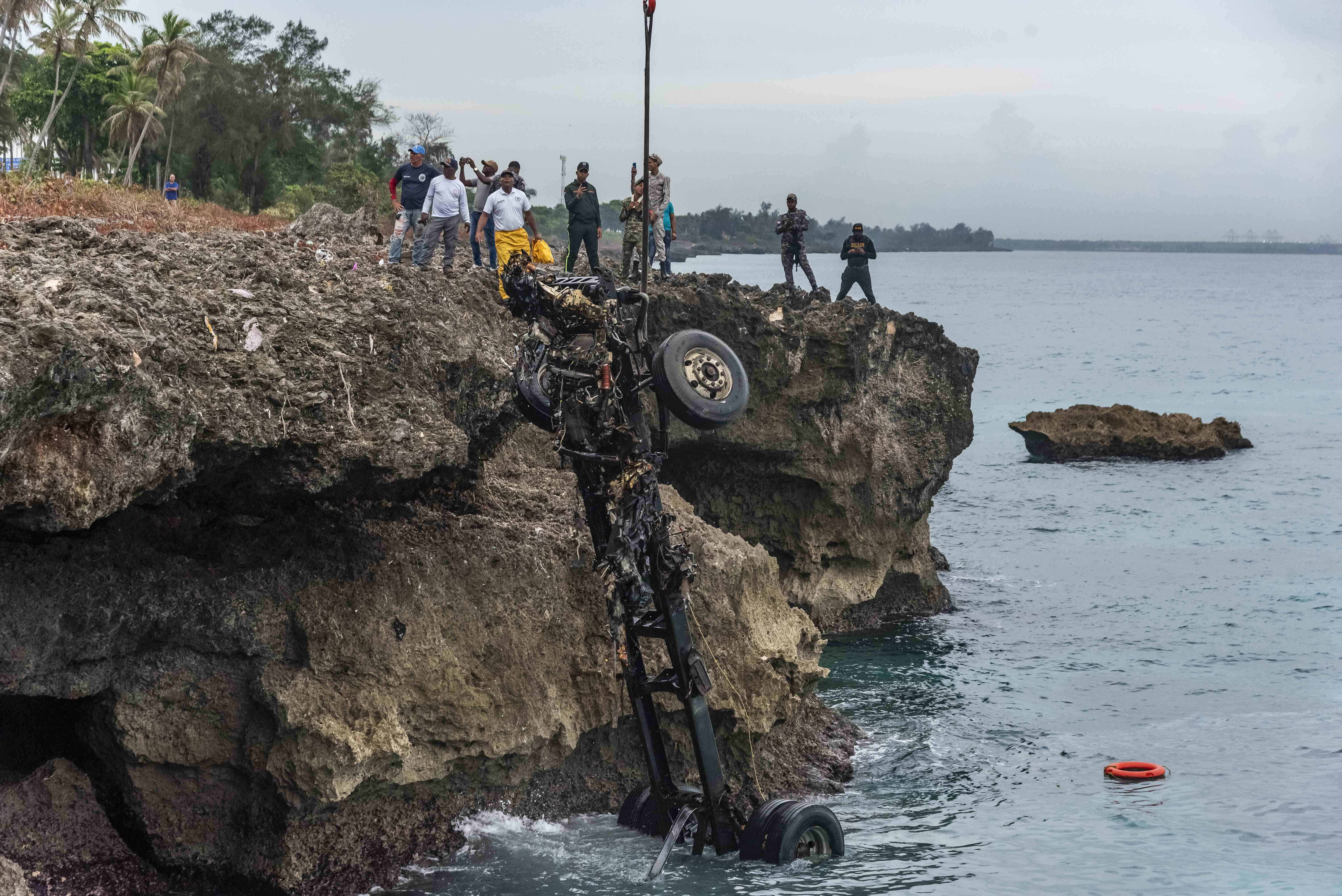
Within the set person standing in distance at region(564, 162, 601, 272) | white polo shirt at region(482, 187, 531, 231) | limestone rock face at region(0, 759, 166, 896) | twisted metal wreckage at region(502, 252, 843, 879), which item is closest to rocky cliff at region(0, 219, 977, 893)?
limestone rock face at region(0, 759, 166, 896)

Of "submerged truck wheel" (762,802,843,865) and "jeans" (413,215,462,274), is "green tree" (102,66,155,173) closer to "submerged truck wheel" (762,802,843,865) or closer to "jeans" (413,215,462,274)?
"jeans" (413,215,462,274)

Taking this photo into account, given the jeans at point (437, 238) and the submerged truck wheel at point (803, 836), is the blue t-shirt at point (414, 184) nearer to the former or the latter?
the jeans at point (437, 238)

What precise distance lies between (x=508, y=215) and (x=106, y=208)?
11179 mm

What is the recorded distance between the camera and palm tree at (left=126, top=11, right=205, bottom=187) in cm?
5456

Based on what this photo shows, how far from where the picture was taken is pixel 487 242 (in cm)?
2159

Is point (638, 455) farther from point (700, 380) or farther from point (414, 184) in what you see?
point (414, 184)

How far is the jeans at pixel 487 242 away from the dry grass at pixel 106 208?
3700 millimetres

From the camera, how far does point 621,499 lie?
39.2ft

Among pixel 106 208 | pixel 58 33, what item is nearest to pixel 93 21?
pixel 58 33

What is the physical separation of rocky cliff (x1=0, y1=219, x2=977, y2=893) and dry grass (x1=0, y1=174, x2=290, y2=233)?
3.60m

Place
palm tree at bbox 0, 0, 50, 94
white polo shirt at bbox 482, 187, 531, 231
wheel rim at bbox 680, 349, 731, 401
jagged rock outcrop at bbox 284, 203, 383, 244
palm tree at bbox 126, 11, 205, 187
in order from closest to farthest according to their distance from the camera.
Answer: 1. wheel rim at bbox 680, 349, 731, 401
2. white polo shirt at bbox 482, 187, 531, 231
3. jagged rock outcrop at bbox 284, 203, 383, 244
4. palm tree at bbox 0, 0, 50, 94
5. palm tree at bbox 126, 11, 205, 187

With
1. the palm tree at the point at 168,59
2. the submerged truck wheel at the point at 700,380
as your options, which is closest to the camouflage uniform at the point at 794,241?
the submerged truck wheel at the point at 700,380

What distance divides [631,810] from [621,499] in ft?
12.0

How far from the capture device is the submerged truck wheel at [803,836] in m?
12.2
